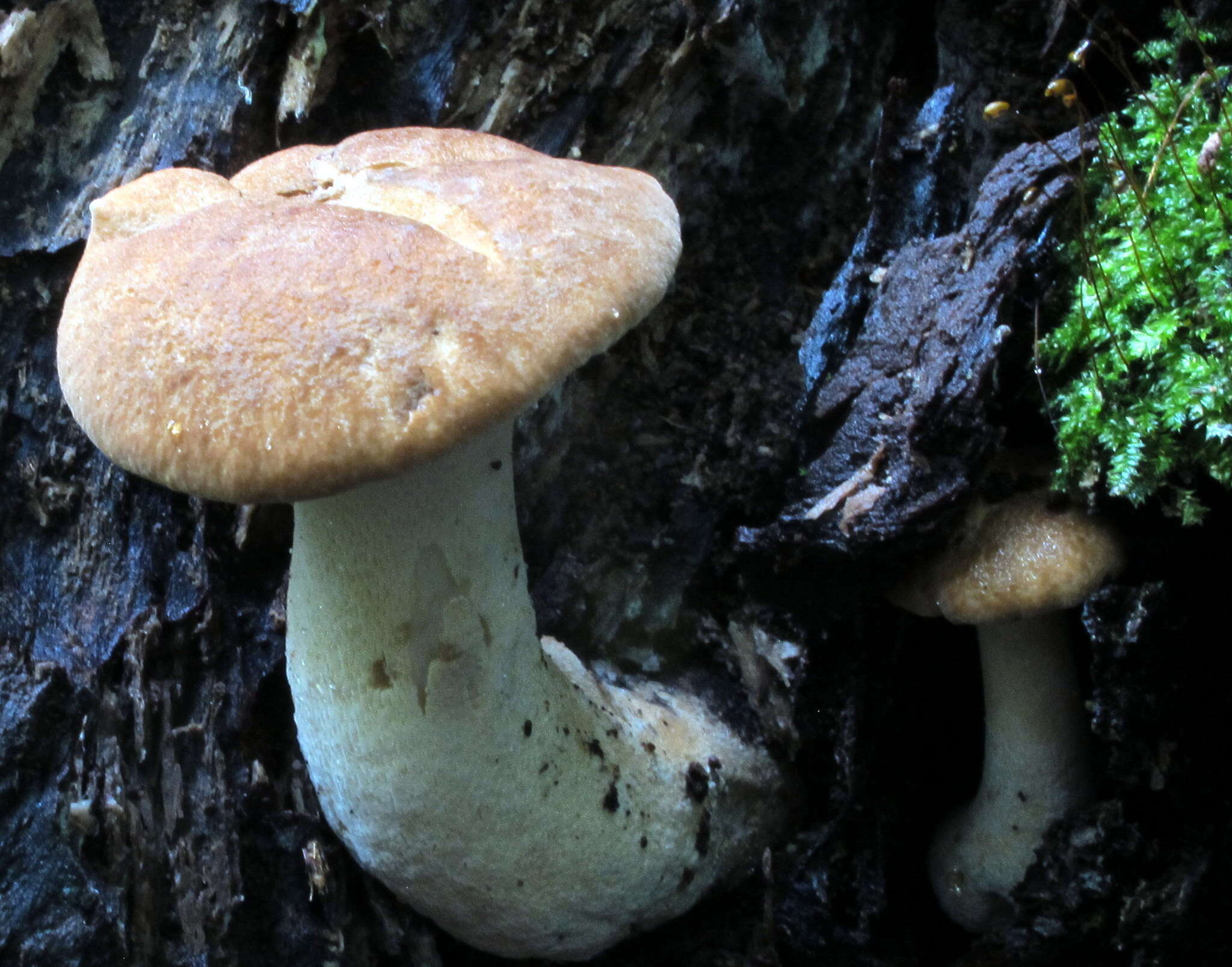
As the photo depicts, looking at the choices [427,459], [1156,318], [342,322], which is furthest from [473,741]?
[1156,318]

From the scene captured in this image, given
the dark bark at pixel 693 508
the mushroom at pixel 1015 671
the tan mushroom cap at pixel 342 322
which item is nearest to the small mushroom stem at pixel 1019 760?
the mushroom at pixel 1015 671

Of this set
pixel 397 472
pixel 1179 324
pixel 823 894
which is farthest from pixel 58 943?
pixel 1179 324

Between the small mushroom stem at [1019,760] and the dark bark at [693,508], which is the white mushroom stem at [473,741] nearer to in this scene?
the dark bark at [693,508]

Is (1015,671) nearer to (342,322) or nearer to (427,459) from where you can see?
(427,459)

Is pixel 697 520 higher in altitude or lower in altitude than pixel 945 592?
lower

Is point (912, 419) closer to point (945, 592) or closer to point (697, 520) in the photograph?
point (945, 592)
